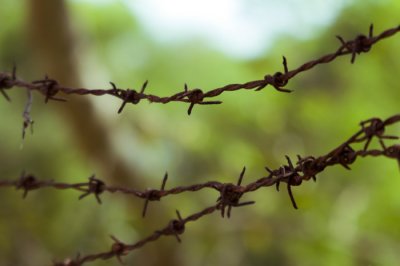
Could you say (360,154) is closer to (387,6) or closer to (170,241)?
(170,241)

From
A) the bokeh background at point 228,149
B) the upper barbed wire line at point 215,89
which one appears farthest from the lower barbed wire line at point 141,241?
the bokeh background at point 228,149

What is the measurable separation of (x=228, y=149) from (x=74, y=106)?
203 cm

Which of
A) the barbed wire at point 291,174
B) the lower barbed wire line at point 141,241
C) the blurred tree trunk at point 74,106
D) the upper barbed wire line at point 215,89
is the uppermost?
the blurred tree trunk at point 74,106

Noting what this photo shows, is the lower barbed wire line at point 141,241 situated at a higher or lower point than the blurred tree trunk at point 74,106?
lower

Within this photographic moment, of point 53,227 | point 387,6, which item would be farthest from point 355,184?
point 53,227

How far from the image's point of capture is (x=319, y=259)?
6.08m

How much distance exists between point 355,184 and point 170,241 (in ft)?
6.72

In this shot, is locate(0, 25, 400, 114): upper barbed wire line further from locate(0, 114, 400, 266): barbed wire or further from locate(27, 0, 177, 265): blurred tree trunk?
locate(27, 0, 177, 265): blurred tree trunk

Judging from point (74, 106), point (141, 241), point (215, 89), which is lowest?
point (141, 241)

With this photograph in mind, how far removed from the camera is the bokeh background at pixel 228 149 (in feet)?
18.8

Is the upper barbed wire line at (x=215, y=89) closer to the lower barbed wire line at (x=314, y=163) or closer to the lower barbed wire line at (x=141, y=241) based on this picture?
the lower barbed wire line at (x=314, y=163)

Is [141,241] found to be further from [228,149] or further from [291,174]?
[228,149]

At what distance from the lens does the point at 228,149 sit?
725 cm

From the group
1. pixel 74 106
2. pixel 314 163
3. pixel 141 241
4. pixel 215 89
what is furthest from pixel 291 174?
pixel 74 106
